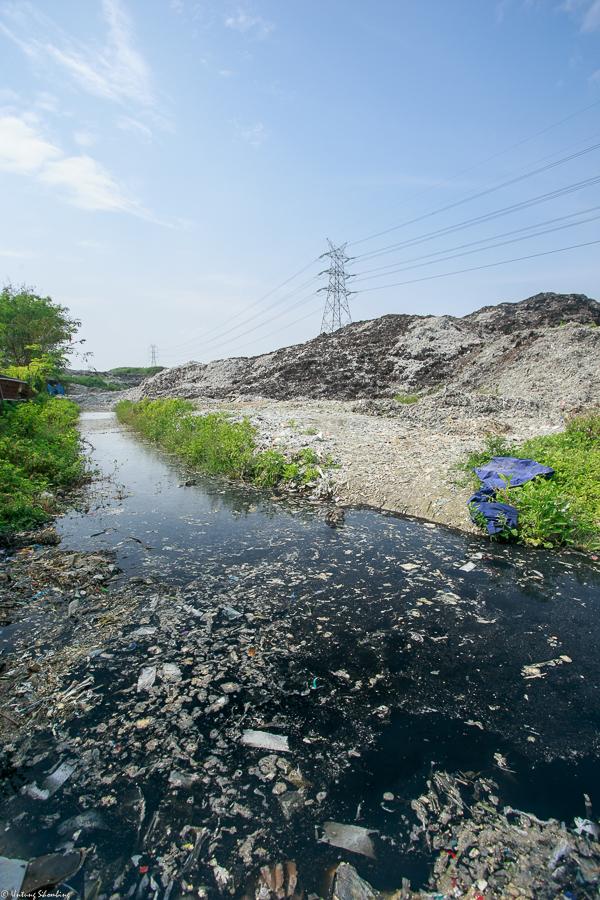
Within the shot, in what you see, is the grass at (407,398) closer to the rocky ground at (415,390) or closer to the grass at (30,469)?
the rocky ground at (415,390)

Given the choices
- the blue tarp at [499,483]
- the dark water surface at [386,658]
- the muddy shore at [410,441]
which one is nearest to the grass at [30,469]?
the dark water surface at [386,658]

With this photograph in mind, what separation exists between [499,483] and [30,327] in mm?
36040

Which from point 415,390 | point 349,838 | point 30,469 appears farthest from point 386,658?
point 415,390

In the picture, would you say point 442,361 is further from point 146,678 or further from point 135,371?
point 135,371

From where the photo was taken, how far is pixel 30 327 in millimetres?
32375

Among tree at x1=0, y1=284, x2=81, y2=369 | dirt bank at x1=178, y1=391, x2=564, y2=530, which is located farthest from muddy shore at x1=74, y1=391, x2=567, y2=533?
tree at x1=0, y1=284, x2=81, y2=369

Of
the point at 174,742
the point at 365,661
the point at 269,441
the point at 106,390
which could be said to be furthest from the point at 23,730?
the point at 106,390

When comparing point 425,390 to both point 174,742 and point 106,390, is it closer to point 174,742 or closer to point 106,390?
point 174,742

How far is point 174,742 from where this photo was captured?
2.68m

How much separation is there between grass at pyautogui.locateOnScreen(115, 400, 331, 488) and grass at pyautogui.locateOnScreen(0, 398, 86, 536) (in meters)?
2.98

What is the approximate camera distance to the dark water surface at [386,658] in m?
2.30

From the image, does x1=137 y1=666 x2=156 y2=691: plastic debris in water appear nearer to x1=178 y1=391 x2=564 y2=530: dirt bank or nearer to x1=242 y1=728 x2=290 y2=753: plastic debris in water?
x1=242 y1=728 x2=290 y2=753: plastic debris in water

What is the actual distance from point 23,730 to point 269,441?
848 cm

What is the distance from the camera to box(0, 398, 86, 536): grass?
6288mm
